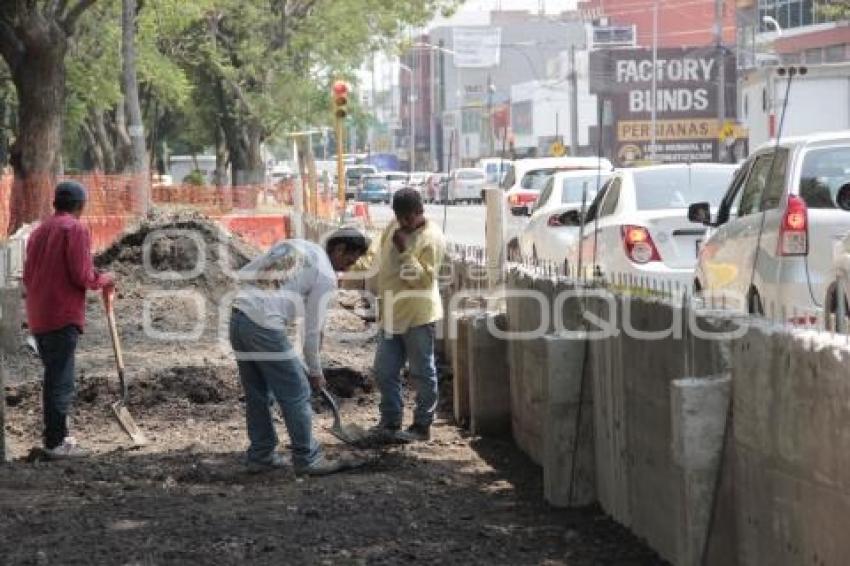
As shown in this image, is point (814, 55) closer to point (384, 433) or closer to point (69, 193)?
point (384, 433)

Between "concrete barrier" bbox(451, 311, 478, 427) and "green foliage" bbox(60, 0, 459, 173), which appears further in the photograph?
"green foliage" bbox(60, 0, 459, 173)

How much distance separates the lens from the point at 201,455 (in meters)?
11.0

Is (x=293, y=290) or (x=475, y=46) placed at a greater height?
(x=475, y=46)

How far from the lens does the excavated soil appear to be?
761 cm

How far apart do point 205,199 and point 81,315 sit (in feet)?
98.6

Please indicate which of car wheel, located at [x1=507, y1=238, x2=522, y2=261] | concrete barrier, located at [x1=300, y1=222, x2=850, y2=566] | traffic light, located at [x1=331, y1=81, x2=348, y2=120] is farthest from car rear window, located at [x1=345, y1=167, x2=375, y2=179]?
concrete barrier, located at [x1=300, y1=222, x2=850, y2=566]

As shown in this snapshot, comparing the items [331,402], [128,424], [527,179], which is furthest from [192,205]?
[331,402]

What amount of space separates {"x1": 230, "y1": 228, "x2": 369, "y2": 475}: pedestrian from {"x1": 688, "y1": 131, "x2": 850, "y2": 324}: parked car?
8.49 feet

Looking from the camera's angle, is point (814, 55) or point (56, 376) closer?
point (56, 376)

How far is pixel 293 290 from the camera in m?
9.34

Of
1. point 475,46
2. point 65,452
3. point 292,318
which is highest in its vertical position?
point 475,46

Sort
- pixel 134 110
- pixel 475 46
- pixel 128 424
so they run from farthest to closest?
pixel 475 46 < pixel 134 110 < pixel 128 424

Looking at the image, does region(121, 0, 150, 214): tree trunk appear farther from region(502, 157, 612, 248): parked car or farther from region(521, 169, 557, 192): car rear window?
region(521, 169, 557, 192): car rear window

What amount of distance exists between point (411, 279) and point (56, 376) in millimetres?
2406
